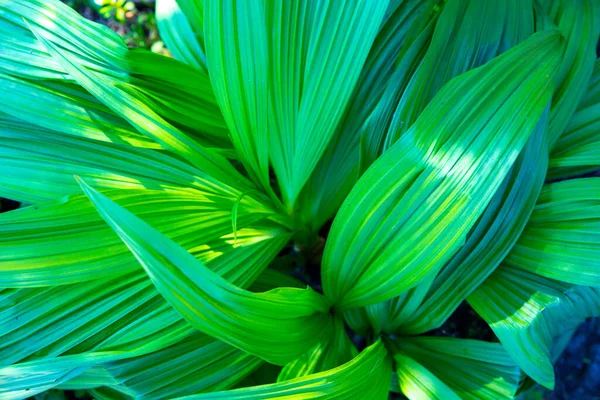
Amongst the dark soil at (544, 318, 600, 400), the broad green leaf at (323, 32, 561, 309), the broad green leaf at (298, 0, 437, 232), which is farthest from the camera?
the dark soil at (544, 318, 600, 400)

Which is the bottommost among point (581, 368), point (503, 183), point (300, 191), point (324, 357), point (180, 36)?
point (581, 368)

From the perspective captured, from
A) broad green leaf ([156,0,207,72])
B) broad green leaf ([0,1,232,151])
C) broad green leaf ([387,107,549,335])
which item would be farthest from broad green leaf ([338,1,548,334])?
broad green leaf ([156,0,207,72])

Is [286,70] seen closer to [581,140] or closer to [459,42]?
[459,42]

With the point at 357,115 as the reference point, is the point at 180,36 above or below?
above

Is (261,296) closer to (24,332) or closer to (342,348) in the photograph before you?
(342,348)

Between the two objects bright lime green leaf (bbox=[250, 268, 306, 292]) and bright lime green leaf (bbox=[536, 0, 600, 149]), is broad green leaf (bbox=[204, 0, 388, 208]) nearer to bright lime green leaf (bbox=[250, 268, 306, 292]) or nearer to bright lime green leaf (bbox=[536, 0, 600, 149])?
bright lime green leaf (bbox=[250, 268, 306, 292])

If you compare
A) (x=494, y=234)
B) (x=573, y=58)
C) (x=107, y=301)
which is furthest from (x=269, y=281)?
(x=573, y=58)

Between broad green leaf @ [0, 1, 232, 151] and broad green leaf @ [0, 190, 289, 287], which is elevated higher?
broad green leaf @ [0, 1, 232, 151]
